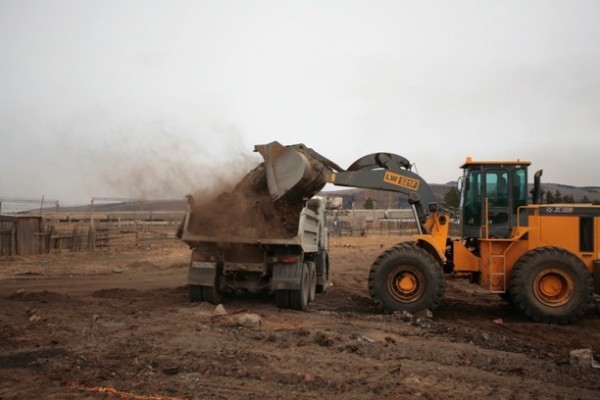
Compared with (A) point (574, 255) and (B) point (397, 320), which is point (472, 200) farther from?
(B) point (397, 320)

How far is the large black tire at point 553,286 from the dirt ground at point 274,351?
345mm

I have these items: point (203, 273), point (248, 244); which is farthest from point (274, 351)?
point (203, 273)

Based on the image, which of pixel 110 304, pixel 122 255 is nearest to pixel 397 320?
pixel 110 304

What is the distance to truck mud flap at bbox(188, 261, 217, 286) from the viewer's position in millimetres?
10977

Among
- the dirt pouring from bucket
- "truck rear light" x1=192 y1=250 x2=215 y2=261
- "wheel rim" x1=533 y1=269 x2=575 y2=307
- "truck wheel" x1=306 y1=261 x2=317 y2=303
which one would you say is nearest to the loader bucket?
the dirt pouring from bucket

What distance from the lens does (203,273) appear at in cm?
1105

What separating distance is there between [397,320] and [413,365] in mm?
3507

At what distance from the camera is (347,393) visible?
561 cm

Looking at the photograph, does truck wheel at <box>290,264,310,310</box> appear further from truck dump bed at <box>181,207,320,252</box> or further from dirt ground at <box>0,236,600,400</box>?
truck dump bed at <box>181,207,320,252</box>

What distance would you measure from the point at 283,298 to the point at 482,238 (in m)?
4.29

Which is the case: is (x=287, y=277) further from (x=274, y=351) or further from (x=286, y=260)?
(x=274, y=351)

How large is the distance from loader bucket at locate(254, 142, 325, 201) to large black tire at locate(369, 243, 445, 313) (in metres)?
2.17

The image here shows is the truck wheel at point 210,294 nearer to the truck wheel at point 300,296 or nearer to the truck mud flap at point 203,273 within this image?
the truck mud flap at point 203,273

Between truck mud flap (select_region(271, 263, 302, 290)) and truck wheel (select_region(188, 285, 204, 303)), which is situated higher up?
truck mud flap (select_region(271, 263, 302, 290))
